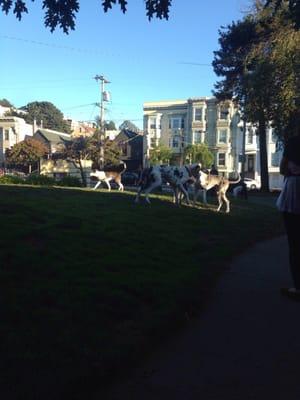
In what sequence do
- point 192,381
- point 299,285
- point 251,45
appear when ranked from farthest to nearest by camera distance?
point 251,45 < point 299,285 < point 192,381

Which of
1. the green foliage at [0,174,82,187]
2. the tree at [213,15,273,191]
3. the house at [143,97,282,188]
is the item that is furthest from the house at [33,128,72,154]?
the green foliage at [0,174,82,187]

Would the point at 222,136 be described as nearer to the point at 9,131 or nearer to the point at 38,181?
the point at 9,131

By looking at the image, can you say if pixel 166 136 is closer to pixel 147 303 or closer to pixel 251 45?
pixel 251 45

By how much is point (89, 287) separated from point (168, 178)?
37.6 feet

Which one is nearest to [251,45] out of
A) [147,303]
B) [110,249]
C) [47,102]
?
[110,249]

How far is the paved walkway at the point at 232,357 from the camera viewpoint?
12.8 ft

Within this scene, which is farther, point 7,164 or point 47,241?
point 7,164

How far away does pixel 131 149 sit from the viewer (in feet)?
274

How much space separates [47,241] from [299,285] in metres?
3.69

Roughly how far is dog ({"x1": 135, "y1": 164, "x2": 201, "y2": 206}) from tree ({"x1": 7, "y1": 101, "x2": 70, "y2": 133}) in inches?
4442

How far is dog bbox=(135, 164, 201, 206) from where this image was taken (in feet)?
55.0

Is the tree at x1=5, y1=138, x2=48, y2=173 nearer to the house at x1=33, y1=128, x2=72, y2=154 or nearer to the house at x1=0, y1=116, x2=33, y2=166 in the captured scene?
the house at x1=33, y1=128, x2=72, y2=154

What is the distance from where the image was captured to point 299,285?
646 cm

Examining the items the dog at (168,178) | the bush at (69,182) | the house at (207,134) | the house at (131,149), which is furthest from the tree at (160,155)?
the dog at (168,178)
